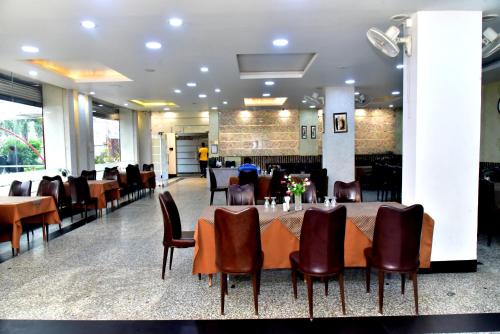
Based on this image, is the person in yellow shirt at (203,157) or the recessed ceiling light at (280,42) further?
the person in yellow shirt at (203,157)

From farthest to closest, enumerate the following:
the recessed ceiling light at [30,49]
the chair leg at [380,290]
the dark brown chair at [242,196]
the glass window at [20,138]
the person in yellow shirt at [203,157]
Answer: the person in yellow shirt at [203,157], the glass window at [20,138], the recessed ceiling light at [30,49], the dark brown chair at [242,196], the chair leg at [380,290]

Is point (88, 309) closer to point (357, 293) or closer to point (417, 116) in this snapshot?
point (357, 293)

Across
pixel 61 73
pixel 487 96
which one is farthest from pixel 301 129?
pixel 61 73

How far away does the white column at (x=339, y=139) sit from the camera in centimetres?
837

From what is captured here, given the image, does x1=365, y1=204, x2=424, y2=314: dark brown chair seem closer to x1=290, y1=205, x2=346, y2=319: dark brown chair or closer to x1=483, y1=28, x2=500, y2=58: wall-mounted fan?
x1=290, y1=205, x2=346, y2=319: dark brown chair

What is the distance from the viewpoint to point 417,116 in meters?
3.83

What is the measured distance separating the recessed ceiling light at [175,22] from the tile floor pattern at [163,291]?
3039mm

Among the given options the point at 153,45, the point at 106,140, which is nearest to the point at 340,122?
the point at 153,45

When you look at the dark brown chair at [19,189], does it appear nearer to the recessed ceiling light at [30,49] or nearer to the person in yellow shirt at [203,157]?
the recessed ceiling light at [30,49]

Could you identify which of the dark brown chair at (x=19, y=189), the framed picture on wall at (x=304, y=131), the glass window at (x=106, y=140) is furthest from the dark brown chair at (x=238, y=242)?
the framed picture on wall at (x=304, y=131)

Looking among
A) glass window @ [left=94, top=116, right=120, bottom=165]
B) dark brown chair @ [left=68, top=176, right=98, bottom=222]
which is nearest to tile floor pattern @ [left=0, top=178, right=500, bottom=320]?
dark brown chair @ [left=68, top=176, right=98, bottom=222]

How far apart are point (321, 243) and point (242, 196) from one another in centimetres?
186

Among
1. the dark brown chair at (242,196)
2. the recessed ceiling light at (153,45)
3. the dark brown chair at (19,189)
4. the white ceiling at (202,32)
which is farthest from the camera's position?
the dark brown chair at (19,189)

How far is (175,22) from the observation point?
3973 millimetres
